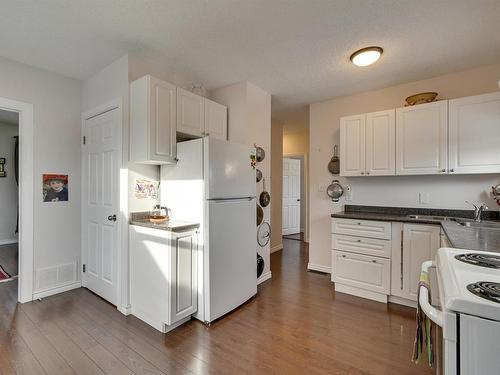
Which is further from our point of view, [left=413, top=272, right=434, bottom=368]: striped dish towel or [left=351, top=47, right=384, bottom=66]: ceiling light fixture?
[left=351, top=47, right=384, bottom=66]: ceiling light fixture

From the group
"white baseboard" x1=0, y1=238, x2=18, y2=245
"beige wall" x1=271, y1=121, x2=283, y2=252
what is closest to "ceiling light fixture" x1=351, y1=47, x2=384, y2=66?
"beige wall" x1=271, y1=121, x2=283, y2=252

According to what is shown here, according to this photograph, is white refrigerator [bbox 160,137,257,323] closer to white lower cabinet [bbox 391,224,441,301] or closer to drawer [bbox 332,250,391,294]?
drawer [bbox 332,250,391,294]

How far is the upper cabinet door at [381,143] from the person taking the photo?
2.90 metres

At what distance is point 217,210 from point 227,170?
1.33 ft

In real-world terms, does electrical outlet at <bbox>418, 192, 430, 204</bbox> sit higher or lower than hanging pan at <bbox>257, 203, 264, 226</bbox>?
higher

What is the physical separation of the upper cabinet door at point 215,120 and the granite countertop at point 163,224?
114 cm

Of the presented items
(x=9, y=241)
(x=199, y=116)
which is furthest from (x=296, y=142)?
(x=9, y=241)

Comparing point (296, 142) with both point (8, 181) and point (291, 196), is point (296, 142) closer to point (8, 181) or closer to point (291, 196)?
point (291, 196)

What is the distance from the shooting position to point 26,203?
8.64 ft

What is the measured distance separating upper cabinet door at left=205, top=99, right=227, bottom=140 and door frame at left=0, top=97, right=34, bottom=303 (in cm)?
189

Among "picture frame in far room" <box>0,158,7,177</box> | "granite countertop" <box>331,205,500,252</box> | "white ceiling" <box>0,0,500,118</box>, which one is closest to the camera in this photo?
"granite countertop" <box>331,205,500,252</box>

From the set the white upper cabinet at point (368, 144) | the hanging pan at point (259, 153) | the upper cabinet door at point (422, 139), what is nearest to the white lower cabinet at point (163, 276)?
the hanging pan at point (259, 153)

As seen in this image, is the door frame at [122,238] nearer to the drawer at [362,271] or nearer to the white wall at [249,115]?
the white wall at [249,115]

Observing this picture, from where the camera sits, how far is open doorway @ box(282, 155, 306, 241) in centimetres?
613
